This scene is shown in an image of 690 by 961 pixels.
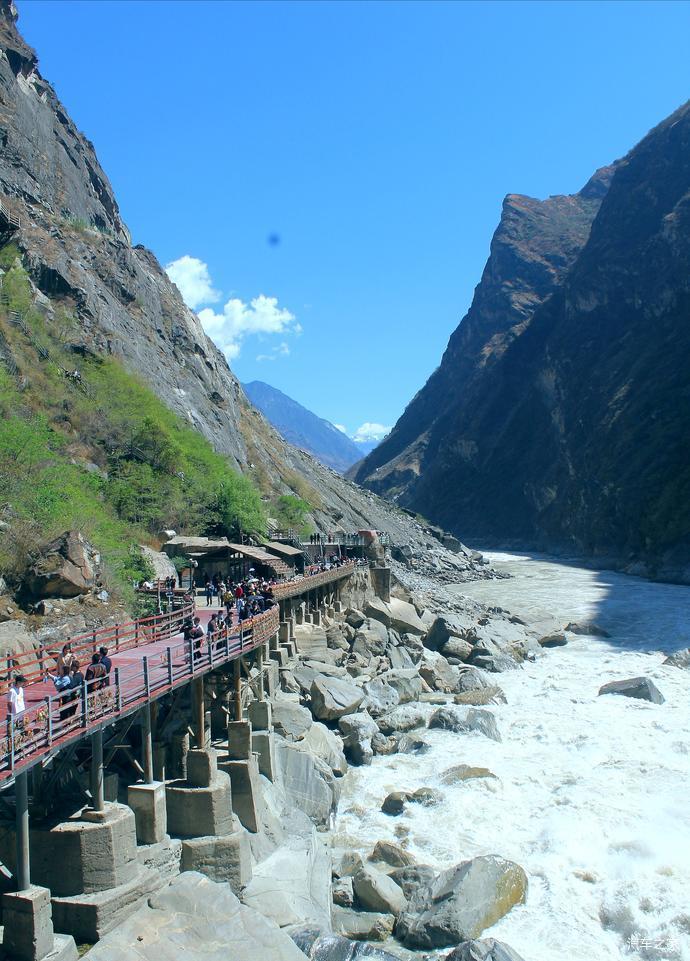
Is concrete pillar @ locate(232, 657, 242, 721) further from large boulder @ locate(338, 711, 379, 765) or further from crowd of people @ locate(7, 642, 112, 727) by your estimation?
crowd of people @ locate(7, 642, 112, 727)

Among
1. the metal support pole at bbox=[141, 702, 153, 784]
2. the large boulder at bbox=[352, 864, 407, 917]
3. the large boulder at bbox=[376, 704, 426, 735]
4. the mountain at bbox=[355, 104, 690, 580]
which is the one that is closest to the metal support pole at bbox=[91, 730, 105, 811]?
the metal support pole at bbox=[141, 702, 153, 784]

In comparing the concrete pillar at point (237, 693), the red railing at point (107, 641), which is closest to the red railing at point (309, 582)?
the red railing at point (107, 641)

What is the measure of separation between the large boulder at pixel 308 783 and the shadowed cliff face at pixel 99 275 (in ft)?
128

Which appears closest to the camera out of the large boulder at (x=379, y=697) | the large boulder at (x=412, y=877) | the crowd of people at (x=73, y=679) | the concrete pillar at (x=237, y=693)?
the crowd of people at (x=73, y=679)

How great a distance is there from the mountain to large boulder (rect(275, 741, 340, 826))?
6844 centimetres

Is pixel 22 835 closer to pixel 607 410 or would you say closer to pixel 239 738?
pixel 239 738

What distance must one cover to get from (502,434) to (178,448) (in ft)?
488

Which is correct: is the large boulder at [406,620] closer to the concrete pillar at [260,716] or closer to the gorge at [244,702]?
the gorge at [244,702]

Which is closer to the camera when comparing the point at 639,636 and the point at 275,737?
the point at 275,737

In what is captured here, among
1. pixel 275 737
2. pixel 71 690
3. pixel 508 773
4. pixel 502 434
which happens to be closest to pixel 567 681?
pixel 508 773

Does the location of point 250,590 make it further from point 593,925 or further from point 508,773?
point 593,925

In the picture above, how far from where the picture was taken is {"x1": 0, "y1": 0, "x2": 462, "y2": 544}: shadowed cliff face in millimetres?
58781

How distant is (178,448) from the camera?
4928cm

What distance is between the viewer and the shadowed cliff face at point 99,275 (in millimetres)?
58781
